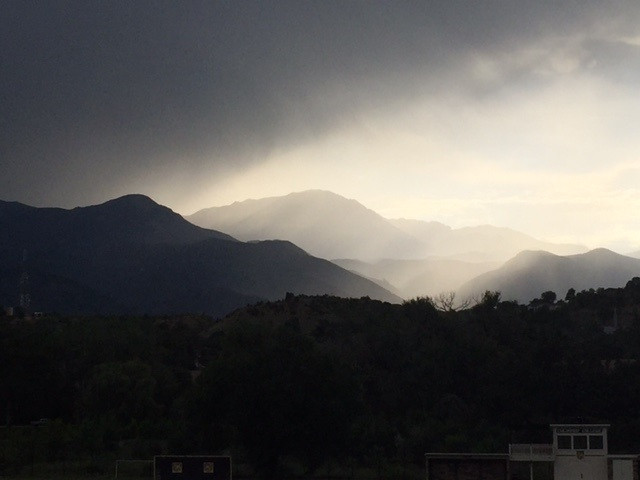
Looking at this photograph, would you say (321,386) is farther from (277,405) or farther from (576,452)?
(576,452)

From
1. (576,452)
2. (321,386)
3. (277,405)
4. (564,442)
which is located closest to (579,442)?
(576,452)

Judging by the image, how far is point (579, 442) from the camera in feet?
171

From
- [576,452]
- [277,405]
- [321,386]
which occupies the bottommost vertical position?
[576,452]

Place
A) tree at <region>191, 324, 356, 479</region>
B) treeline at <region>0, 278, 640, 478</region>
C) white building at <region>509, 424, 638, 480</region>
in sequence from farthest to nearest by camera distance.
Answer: treeline at <region>0, 278, 640, 478</region>, tree at <region>191, 324, 356, 479</region>, white building at <region>509, 424, 638, 480</region>

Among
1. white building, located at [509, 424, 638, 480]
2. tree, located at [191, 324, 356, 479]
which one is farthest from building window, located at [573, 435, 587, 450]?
tree, located at [191, 324, 356, 479]

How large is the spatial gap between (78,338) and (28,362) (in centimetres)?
2045

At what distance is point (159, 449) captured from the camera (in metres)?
64.8

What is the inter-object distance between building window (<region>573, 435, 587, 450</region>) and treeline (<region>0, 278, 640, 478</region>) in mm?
7355

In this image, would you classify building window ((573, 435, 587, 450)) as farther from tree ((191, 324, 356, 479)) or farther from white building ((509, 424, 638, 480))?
tree ((191, 324, 356, 479))

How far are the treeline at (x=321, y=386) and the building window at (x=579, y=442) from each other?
7355 mm

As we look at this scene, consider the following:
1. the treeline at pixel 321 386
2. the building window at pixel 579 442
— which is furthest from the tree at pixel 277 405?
the building window at pixel 579 442

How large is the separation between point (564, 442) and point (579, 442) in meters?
0.74

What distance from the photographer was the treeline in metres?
60.4

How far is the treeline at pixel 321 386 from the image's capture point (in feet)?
198
